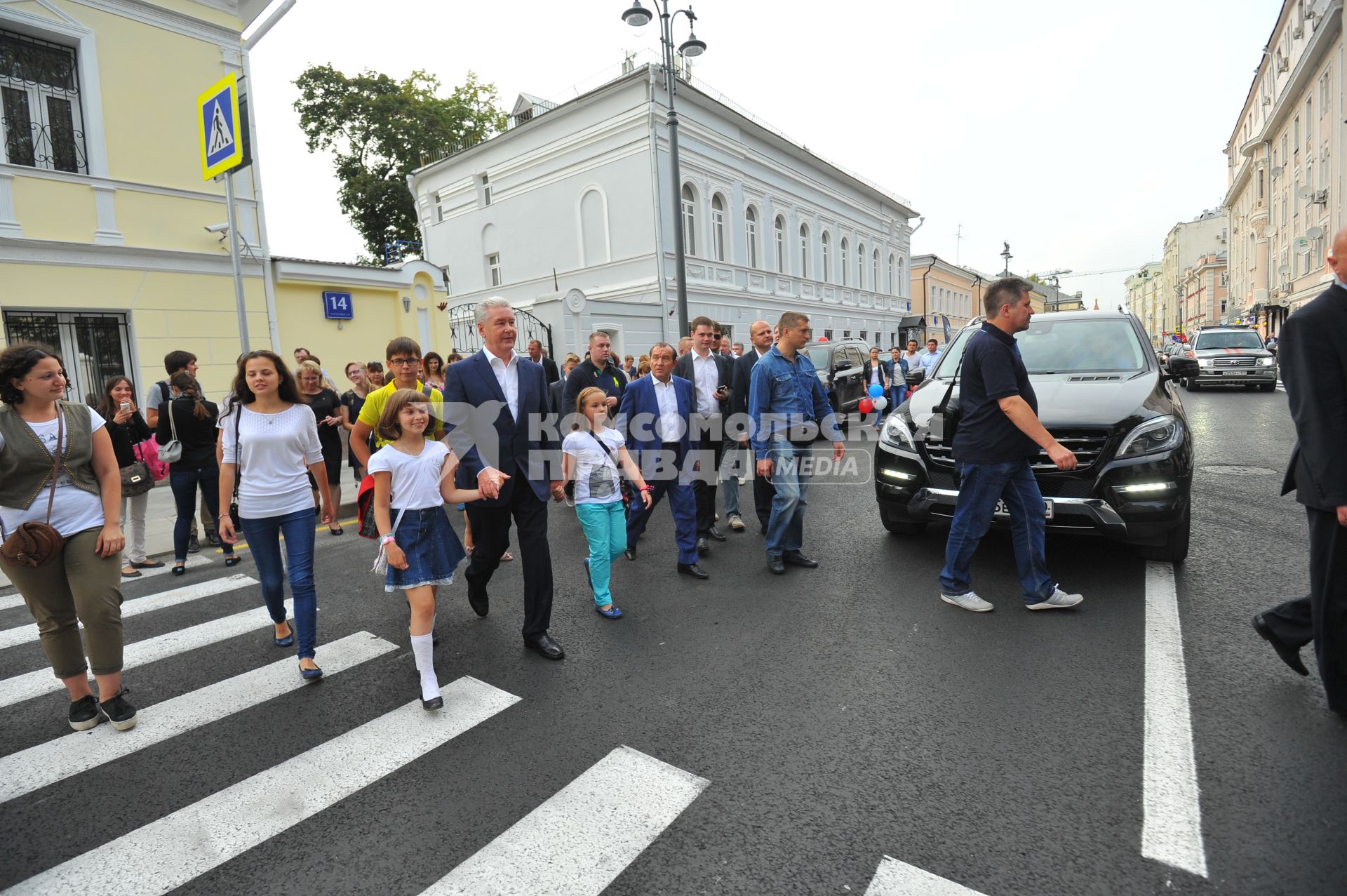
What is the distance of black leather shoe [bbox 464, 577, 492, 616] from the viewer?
4.62m

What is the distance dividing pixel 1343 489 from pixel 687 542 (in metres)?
3.76

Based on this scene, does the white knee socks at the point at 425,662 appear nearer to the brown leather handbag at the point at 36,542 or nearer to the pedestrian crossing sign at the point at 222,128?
the brown leather handbag at the point at 36,542

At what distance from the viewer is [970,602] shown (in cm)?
432

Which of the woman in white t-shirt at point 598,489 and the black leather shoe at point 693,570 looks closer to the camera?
the woman in white t-shirt at point 598,489

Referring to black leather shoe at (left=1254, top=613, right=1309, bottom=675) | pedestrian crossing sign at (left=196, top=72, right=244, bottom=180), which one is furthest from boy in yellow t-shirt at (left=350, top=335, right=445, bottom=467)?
pedestrian crossing sign at (left=196, top=72, right=244, bottom=180)

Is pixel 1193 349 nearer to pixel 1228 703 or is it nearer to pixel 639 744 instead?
pixel 1228 703

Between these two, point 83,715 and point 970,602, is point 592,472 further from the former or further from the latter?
point 83,715

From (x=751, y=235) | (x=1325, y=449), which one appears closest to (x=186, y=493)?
(x=1325, y=449)

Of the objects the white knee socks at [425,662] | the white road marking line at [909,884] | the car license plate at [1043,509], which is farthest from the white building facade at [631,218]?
the white road marking line at [909,884]

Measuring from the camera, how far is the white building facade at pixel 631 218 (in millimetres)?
22250

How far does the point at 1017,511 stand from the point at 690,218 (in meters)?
21.7

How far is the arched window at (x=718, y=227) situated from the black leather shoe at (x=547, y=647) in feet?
73.7

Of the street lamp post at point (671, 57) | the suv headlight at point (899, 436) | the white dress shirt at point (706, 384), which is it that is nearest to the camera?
the suv headlight at point (899, 436)

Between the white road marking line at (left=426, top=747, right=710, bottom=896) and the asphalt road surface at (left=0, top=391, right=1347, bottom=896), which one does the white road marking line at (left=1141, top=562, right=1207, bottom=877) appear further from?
the white road marking line at (left=426, top=747, right=710, bottom=896)
